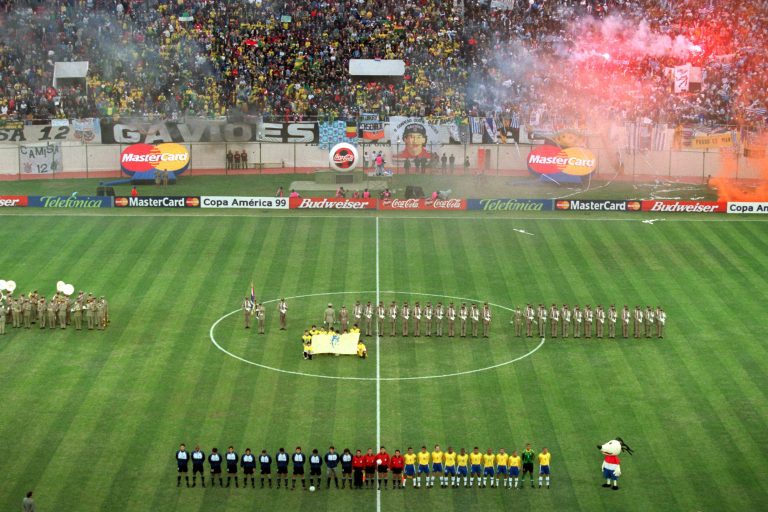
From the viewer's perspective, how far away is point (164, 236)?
67.1 metres

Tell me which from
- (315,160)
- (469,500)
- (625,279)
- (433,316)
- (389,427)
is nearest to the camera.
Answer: (469,500)

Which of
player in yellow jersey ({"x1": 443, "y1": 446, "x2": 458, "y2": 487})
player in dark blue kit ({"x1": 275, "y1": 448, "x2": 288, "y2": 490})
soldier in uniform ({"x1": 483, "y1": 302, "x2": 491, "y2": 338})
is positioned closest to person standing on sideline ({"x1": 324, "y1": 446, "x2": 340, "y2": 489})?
player in dark blue kit ({"x1": 275, "y1": 448, "x2": 288, "y2": 490})

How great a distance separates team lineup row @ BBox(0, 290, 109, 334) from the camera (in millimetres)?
53531

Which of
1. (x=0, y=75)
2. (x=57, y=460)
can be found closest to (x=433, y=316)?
(x=57, y=460)

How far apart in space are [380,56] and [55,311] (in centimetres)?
4110

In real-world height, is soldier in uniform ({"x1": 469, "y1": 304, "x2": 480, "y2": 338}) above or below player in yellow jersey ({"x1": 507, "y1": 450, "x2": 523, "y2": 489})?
above

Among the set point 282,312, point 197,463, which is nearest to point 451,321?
point 282,312

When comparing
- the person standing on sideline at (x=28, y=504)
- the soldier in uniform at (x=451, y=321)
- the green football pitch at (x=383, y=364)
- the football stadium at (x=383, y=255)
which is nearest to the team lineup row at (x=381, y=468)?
the football stadium at (x=383, y=255)

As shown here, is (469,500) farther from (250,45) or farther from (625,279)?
(250,45)

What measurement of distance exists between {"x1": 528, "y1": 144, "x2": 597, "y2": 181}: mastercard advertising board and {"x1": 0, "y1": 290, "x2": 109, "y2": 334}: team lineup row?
3607 cm

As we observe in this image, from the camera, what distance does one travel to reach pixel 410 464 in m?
39.6

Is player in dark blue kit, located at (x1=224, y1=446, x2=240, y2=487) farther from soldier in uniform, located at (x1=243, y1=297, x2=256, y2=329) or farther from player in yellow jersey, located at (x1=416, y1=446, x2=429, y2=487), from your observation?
soldier in uniform, located at (x1=243, y1=297, x2=256, y2=329)

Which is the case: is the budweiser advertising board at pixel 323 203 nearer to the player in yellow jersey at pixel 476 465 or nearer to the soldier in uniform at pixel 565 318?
the soldier in uniform at pixel 565 318

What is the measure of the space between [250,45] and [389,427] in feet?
164
